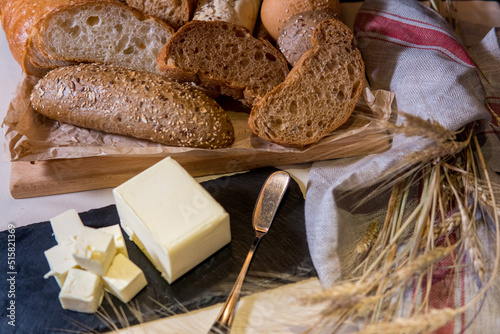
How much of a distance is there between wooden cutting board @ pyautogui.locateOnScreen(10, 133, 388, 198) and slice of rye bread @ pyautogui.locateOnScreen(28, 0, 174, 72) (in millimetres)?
485

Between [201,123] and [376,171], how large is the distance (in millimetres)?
694

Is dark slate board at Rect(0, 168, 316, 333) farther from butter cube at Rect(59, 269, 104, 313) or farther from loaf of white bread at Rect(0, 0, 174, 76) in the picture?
loaf of white bread at Rect(0, 0, 174, 76)

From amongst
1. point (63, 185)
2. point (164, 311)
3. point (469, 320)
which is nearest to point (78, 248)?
point (164, 311)

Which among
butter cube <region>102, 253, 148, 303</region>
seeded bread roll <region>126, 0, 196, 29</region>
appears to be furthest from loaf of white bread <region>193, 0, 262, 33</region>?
butter cube <region>102, 253, 148, 303</region>

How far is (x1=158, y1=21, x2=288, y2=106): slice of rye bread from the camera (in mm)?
1877

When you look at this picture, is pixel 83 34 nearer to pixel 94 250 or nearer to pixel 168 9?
pixel 168 9

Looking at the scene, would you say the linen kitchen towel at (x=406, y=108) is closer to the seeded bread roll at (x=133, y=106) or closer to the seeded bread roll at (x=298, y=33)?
the seeded bread roll at (x=298, y=33)

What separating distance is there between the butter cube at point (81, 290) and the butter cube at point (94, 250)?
0.03m

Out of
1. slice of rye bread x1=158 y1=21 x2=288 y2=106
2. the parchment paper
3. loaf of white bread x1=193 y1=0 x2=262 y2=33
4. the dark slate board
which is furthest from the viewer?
loaf of white bread x1=193 y1=0 x2=262 y2=33

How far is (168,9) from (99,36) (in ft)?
1.10

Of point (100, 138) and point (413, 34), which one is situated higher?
point (413, 34)

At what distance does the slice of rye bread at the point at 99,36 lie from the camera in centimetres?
191

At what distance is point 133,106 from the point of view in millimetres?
1794

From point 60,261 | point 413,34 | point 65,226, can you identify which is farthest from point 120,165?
point 413,34
